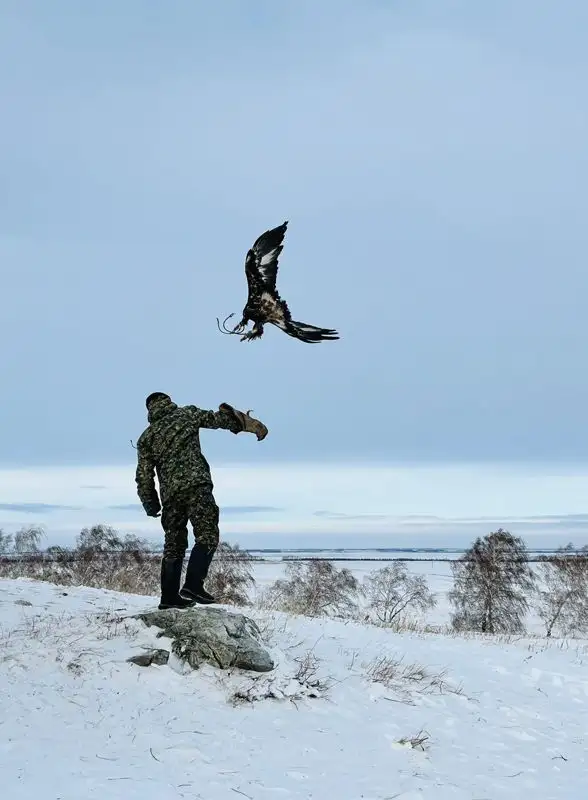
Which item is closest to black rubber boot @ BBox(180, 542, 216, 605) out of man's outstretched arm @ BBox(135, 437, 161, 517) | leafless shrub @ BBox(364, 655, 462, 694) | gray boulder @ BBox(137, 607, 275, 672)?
gray boulder @ BBox(137, 607, 275, 672)

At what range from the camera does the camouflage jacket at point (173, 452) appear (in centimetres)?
894

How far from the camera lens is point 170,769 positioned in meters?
5.79

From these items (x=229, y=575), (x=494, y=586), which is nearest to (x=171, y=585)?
(x=229, y=575)

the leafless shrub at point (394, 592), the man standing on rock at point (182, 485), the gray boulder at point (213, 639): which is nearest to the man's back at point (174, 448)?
the man standing on rock at point (182, 485)

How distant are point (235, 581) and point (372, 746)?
154 feet

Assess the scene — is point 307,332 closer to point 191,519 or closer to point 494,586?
point 191,519

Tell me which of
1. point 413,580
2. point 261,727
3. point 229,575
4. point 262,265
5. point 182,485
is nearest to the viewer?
point 261,727

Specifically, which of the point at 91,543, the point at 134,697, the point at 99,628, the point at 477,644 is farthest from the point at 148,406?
the point at 91,543

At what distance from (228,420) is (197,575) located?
1.86m

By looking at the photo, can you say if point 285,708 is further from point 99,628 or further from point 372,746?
point 99,628

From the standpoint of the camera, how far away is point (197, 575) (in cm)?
910

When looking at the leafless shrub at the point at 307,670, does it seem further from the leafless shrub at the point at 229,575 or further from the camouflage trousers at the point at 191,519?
the leafless shrub at the point at 229,575

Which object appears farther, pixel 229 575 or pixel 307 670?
pixel 229 575

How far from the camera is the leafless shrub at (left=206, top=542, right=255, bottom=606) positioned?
4956 centimetres
